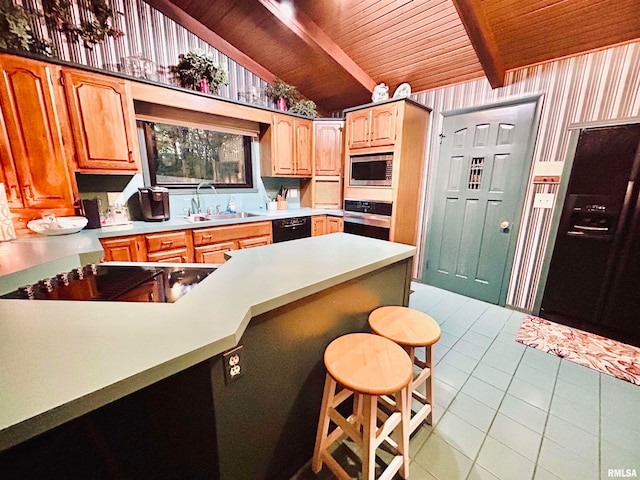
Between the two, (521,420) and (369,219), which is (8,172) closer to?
(369,219)

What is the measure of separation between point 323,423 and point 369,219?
2.47 m

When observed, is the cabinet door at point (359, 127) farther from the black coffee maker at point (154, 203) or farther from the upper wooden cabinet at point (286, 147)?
the black coffee maker at point (154, 203)

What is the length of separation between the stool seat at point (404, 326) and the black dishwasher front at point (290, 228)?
1.99 meters

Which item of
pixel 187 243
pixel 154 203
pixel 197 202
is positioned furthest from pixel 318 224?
pixel 154 203

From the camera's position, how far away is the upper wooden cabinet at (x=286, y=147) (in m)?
3.42

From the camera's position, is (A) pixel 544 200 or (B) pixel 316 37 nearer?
(A) pixel 544 200

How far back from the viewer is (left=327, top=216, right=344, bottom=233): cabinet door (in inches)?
143

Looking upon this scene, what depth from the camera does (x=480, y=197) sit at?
3.05m

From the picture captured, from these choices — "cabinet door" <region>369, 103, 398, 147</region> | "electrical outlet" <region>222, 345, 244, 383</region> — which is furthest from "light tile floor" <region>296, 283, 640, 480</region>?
"cabinet door" <region>369, 103, 398, 147</region>

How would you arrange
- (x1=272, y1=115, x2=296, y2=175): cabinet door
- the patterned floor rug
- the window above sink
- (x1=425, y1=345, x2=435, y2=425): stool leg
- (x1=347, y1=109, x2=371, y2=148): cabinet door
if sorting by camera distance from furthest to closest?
(x1=272, y1=115, x2=296, y2=175): cabinet door, (x1=347, y1=109, x2=371, y2=148): cabinet door, the window above sink, the patterned floor rug, (x1=425, y1=345, x2=435, y2=425): stool leg

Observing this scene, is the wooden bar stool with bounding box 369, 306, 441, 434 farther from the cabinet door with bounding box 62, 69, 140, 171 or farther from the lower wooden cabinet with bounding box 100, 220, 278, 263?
the cabinet door with bounding box 62, 69, 140, 171

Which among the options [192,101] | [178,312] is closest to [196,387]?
[178,312]

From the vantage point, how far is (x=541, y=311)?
2.78 m

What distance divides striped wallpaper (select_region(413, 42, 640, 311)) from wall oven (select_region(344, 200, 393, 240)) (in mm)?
1234
